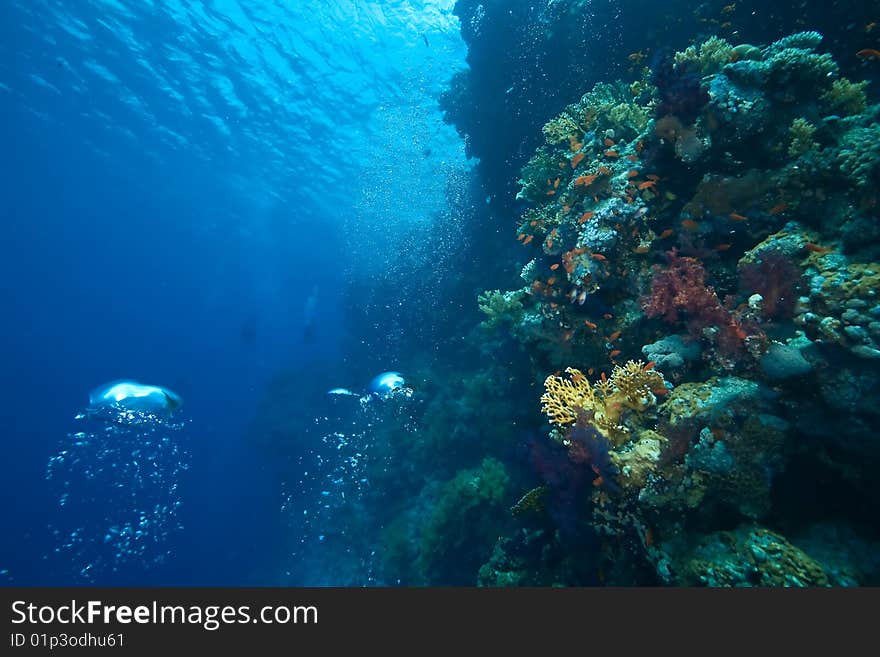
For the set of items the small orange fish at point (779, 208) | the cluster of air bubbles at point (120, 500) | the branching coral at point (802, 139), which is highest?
the cluster of air bubbles at point (120, 500)

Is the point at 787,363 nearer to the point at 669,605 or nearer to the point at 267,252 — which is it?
the point at 669,605

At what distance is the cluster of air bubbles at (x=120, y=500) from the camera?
38469mm

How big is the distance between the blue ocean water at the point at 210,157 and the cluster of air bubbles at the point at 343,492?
3.69 m

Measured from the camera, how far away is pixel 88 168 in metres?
33.3

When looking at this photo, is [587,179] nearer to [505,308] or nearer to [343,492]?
[505,308]

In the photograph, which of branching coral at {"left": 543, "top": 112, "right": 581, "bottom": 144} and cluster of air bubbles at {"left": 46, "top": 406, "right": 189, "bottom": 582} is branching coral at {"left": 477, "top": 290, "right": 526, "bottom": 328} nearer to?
branching coral at {"left": 543, "top": 112, "right": 581, "bottom": 144}

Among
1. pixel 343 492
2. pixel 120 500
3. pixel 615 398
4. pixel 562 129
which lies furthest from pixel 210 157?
pixel 120 500

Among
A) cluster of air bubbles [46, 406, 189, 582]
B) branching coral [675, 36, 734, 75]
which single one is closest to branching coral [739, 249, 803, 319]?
branching coral [675, 36, 734, 75]

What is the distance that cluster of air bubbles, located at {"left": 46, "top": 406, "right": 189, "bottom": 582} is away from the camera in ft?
126

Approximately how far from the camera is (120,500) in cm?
4547

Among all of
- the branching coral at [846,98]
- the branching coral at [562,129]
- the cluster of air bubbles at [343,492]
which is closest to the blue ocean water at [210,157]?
the cluster of air bubbles at [343,492]

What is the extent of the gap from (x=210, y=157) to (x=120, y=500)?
139 ft

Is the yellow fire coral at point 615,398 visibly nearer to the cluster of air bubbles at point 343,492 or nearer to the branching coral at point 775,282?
the branching coral at point 775,282

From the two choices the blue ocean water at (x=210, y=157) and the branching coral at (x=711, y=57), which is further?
the blue ocean water at (x=210, y=157)
